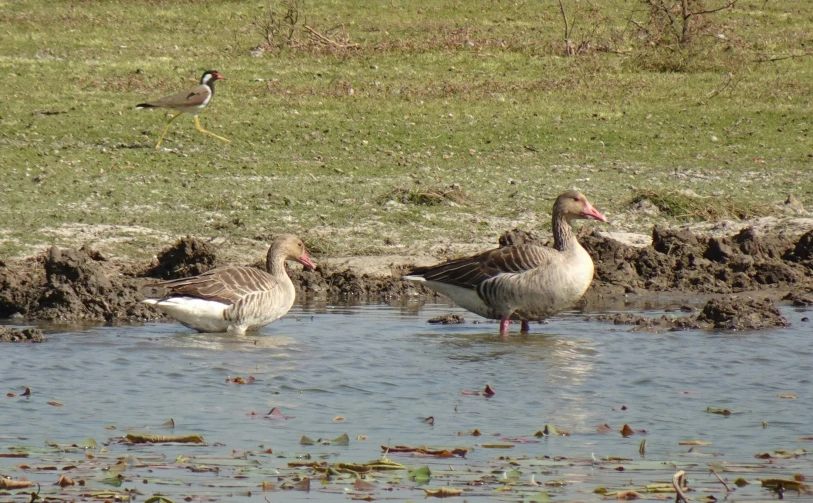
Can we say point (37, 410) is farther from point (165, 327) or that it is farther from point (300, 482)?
point (165, 327)


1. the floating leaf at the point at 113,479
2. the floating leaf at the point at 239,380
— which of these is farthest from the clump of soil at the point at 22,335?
the floating leaf at the point at 113,479

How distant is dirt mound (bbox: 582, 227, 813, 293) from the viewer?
42.1 feet

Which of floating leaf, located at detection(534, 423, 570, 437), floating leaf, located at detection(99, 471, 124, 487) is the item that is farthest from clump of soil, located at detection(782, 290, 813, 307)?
floating leaf, located at detection(99, 471, 124, 487)

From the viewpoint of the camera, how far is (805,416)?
7.40 m

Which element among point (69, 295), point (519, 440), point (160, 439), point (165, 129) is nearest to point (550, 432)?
point (519, 440)

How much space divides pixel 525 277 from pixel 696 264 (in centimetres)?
321

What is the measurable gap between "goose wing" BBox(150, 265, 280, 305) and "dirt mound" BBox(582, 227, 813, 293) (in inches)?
161

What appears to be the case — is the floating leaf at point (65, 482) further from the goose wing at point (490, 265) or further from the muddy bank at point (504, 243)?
the goose wing at point (490, 265)

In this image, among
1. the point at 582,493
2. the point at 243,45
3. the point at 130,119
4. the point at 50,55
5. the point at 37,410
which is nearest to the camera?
the point at 582,493

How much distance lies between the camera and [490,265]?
1088 cm

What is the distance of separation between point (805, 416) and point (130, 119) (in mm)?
13116

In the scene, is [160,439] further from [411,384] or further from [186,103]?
[186,103]

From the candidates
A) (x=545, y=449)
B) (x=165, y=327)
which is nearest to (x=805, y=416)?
(x=545, y=449)

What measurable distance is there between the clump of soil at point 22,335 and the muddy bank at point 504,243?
1213mm
